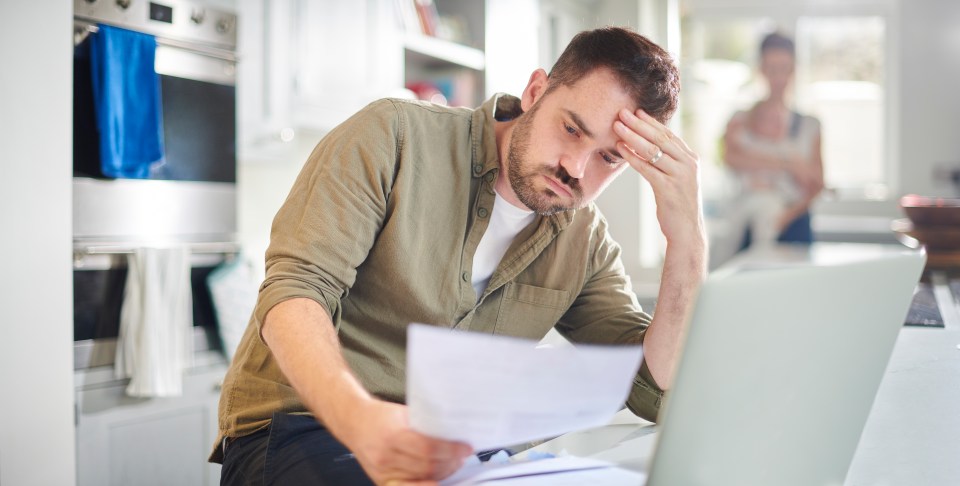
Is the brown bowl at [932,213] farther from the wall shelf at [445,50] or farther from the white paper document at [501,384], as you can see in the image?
the wall shelf at [445,50]

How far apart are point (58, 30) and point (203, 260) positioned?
0.73m

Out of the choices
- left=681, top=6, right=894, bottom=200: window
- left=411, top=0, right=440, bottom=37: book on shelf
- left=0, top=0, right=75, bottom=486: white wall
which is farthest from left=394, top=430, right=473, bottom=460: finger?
left=681, top=6, right=894, bottom=200: window

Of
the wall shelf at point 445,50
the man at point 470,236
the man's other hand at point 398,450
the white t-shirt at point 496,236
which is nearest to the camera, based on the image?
the man's other hand at point 398,450

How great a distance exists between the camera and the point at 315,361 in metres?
0.85

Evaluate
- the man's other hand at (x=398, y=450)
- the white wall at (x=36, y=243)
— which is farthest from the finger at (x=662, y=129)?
the white wall at (x=36, y=243)

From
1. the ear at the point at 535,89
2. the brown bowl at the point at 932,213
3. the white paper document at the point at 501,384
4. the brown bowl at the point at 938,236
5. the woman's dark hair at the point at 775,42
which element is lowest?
the white paper document at the point at 501,384

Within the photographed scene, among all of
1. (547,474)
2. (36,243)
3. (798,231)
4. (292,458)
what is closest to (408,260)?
(292,458)

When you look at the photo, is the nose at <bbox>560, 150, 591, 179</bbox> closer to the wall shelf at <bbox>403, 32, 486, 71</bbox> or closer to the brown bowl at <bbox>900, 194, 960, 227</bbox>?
the brown bowl at <bbox>900, 194, 960, 227</bbox>

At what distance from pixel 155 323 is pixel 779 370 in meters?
1.76

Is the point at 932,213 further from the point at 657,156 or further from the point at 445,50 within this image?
the point at 445,50

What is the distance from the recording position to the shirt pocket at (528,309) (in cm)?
131

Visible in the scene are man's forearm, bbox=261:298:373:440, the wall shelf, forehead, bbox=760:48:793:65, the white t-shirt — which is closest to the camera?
man's forearm, bbox=261:298:373:440

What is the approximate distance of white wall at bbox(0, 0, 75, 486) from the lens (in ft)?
5.31

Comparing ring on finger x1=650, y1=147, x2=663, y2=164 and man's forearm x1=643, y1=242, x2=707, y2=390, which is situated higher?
ring on finger x1=650, y1=147, x2=663, y2=164
